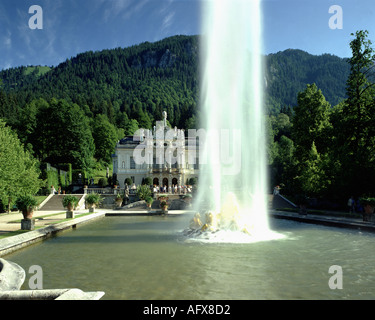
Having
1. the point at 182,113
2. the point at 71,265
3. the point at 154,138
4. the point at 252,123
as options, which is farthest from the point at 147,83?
the point at 71,265

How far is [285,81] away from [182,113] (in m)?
68.5

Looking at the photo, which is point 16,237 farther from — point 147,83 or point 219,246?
point 147,83

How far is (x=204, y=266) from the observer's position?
1007 cm

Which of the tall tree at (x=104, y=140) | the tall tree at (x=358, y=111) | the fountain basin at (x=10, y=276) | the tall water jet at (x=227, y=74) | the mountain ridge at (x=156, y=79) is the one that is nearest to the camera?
the fountain basin at (x=10, y=276)

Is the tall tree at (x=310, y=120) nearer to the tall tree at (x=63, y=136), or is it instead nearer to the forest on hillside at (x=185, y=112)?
the forest on hillside at (x=185, y=112)

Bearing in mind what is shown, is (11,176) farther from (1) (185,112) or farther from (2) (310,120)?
(1) (185,112)

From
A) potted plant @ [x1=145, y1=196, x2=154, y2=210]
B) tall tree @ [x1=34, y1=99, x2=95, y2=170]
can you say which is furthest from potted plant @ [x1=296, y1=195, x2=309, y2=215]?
A: tall tree @ [x1=34, y1=99, x2=95, y2=170]

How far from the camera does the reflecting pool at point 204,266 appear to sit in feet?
25.2

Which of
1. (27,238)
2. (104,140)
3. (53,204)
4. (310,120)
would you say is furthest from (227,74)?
(104,140)

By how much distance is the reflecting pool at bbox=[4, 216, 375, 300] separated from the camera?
7.68 meters

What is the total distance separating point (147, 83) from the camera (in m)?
166

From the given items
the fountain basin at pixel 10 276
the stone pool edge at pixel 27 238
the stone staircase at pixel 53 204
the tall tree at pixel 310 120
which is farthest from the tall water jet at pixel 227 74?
the stone staircase at pixel 53 204

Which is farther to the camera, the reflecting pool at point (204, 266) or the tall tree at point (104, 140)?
the tall tree at point (104, 140)

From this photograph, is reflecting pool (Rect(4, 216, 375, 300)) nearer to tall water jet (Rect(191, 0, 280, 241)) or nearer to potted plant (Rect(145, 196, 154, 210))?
tall water jet (Rect(191, 0, 280, 241))
